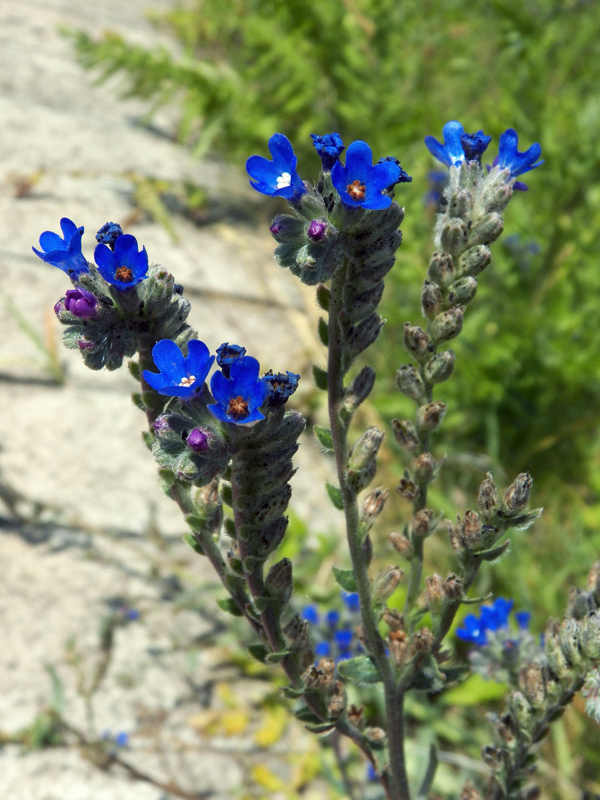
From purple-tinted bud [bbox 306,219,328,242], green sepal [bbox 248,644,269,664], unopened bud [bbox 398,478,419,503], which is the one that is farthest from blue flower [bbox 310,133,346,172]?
green sepal [bbox 248,644,269,664]

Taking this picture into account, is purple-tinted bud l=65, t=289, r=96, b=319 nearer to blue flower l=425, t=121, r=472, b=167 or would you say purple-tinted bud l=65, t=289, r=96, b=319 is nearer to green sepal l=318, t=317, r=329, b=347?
green sepal l=318, t=317, r=329, b=347

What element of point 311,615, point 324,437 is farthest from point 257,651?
point 311,615

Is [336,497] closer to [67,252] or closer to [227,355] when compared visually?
[227,355]

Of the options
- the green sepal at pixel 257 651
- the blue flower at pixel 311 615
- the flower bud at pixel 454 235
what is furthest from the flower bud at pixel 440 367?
the blue flower at pixel 311 615

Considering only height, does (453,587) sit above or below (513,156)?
below

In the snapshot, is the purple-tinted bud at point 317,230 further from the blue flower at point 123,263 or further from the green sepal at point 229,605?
the green sepal at point 229,605

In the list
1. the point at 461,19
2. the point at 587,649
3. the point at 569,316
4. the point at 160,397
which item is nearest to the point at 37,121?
the point at 461,19
